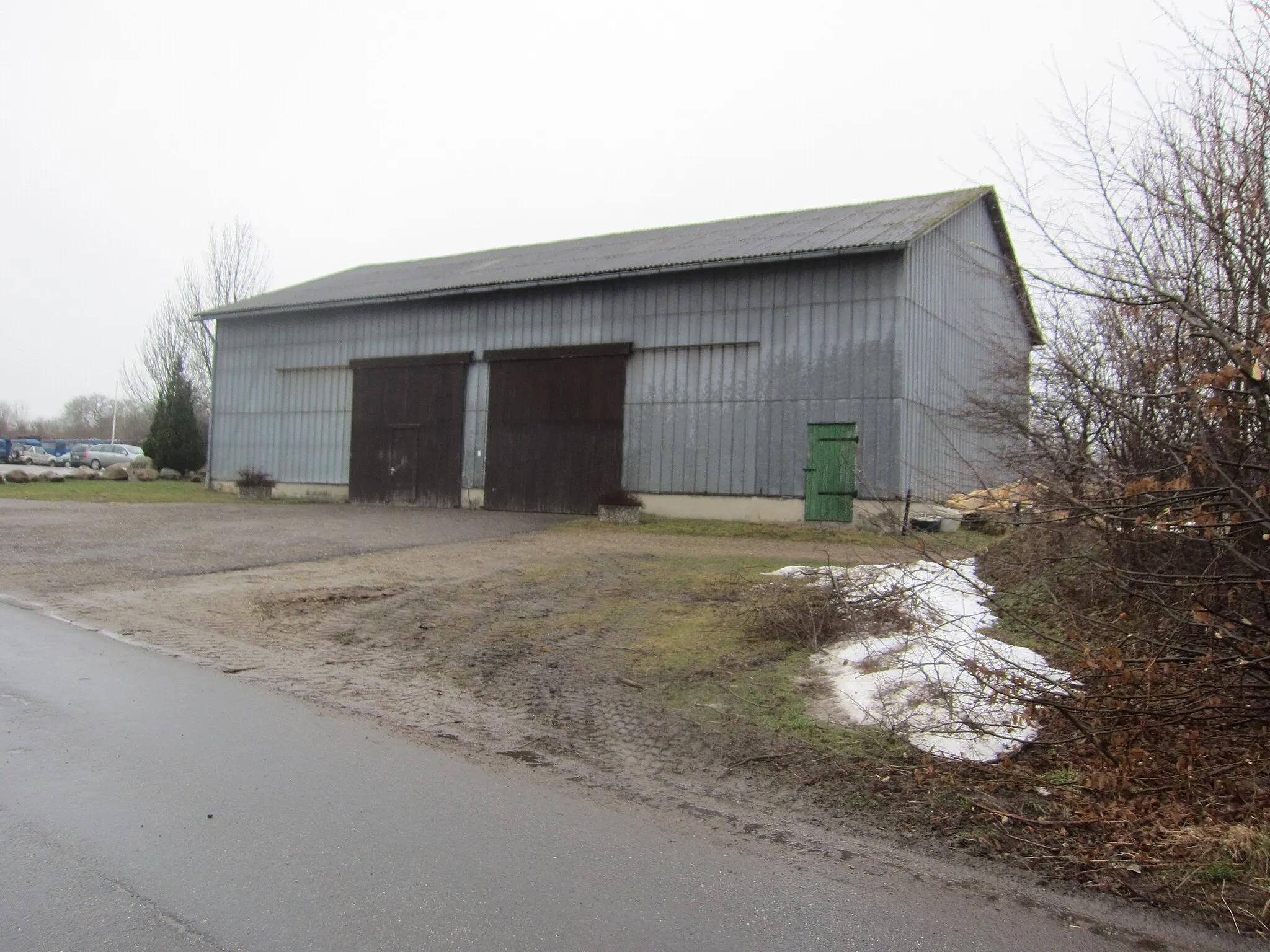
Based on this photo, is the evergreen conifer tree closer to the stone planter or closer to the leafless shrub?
the stone planter

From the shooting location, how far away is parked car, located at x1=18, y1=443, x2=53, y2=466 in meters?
54.7

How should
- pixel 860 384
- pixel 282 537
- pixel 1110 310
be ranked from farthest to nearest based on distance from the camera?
pixel 860 384 < pixel 282 537 < pixel 1110 310

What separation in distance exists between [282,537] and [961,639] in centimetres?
1203

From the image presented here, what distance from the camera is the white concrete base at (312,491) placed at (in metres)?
25.5

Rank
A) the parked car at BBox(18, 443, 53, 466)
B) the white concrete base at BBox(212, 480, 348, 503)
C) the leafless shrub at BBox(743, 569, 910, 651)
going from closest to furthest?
the leafless shrub at BBox(743, 569, 910, 651)
the white concrete base at BBox(212, 480, 348, 503)
the parked car at BBox(18, 443, 53, 466)

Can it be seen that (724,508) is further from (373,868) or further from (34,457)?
(34,457)

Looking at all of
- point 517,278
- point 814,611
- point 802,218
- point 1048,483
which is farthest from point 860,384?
point 1048,483

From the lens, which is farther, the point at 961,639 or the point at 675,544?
the point at 675,544

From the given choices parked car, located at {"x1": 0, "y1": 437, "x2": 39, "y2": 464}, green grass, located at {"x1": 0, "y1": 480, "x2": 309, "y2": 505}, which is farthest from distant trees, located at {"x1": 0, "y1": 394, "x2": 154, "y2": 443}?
green grass, located at {"x1": 0, "y1": 480, "x2": 309, "y2": 505}

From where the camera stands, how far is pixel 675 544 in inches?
Result: 606

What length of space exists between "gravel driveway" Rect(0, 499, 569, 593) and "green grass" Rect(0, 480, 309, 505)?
58.1 inches

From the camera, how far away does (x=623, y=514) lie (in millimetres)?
19328

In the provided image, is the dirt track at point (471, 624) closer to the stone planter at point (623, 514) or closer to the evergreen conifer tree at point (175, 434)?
the stone planter at point (623, 514)

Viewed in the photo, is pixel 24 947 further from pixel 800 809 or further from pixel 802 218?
pixel 802 218
